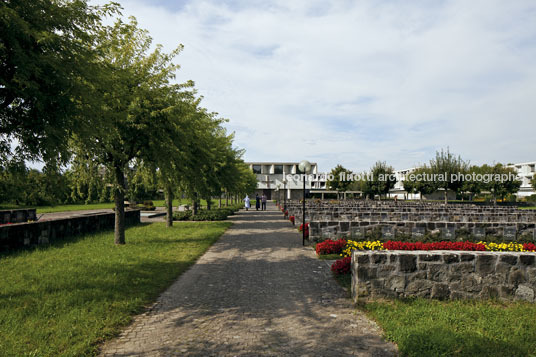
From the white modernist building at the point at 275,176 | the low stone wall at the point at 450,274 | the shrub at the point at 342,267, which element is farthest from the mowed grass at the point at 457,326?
the white modernist building at the point at 275,176

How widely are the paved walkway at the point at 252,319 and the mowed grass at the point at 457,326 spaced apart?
28 centimetres

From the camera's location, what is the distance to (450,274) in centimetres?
548

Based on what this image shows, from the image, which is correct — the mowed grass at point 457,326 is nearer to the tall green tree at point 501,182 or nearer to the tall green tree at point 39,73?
the tall green tree at point 39,73

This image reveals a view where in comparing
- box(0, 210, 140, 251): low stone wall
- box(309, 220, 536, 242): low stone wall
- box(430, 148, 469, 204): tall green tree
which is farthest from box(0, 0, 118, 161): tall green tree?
box(430, 148, 469, 204): tall green tree

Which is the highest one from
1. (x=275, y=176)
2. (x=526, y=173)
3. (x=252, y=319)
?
(x=275, y=176)

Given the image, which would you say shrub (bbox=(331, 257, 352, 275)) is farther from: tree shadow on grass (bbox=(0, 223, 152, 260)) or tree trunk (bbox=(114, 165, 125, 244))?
tree shadow on grass (bbox=(0, 223, 152, 260))

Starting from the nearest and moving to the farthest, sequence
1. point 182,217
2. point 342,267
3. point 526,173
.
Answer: point 342,267
point 182,217
point 526,173

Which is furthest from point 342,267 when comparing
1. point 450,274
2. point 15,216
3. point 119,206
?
point 15,216

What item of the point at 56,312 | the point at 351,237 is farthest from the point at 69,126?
the point at 351,237

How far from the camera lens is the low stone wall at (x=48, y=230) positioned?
10234 millimetres

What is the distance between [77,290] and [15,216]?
15.0 metres

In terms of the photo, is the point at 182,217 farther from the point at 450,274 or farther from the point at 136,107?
the point at 450,274

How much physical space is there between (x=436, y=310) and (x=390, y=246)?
307 cm

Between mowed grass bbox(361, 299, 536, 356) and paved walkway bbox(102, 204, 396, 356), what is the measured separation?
0.92 ft
